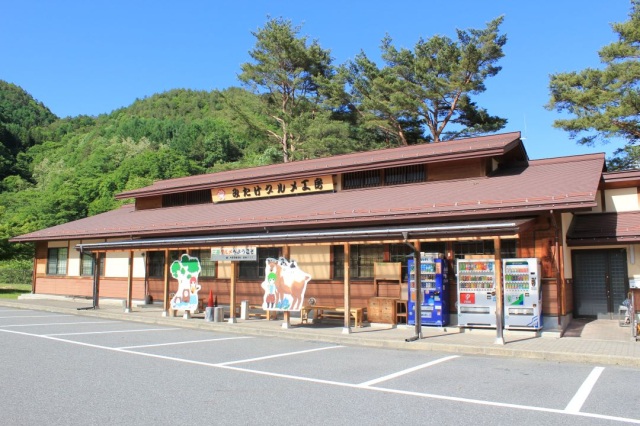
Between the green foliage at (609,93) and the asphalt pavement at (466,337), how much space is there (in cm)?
1448

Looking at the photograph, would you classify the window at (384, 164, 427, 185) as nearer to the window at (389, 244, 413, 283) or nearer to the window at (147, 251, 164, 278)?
the window at (389, 244, 413, 283)

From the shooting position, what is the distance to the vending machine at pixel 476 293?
11.8 meters

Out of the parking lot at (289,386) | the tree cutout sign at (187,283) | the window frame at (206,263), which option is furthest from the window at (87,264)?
the parking lot at (289,386)

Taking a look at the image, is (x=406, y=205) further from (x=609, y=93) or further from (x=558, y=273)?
(x=609, y=93)

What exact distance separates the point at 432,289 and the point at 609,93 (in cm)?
1807

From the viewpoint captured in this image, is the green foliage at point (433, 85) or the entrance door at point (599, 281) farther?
the green foliage at point (433, 85)

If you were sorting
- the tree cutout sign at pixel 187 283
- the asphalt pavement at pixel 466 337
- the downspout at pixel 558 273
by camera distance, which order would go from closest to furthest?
1. the asphalt pavement at pixel 466 337
2. the downspout at pixel 558 273
3. the tree cutout sign at pixel 187 283

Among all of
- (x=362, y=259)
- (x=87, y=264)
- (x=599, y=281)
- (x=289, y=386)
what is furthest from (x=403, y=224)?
(x=87, y=264)

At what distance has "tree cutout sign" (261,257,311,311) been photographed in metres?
13.4

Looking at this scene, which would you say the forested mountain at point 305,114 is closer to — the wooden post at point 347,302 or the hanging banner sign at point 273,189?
the hanging banner sign at point 273,189

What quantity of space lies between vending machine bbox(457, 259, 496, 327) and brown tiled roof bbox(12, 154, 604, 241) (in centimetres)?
128

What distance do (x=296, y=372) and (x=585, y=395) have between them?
4229mm

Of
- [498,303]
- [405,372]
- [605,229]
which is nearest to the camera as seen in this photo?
[405,372]

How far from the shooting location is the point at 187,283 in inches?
615
